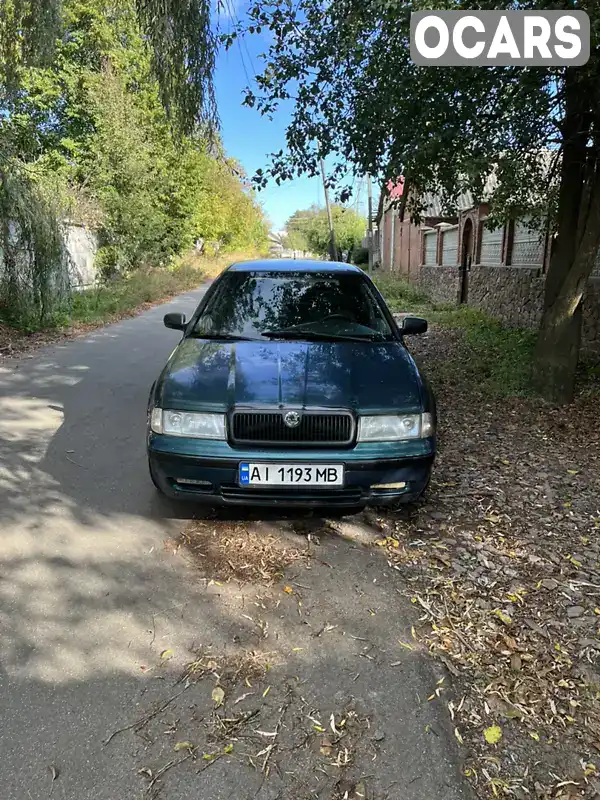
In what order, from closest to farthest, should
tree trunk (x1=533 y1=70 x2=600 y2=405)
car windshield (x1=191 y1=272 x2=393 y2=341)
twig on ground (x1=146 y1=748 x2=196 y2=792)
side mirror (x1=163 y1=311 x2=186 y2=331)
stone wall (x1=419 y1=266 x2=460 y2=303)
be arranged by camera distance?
1. twig on ground (x1=146 y1=748 x2=196 y2=792)
2. car windshield (x1=191 y1=272 x2=393 y2=341)
3. side mirror (x1=163 y1=311 x2=186 y2=331)
4. tree trunk (x1=533 y1=70 x2=600 y2=405)
5. stone wall (x1=419 y1=266 x2=460 y2=303)

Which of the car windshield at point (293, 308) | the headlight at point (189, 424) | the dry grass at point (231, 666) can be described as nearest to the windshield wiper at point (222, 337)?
the car windshield at point (293, 308)

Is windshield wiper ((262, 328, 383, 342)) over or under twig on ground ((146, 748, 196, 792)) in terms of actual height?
over

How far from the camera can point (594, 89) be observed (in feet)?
18.9

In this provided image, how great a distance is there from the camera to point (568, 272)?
6676 millimetres

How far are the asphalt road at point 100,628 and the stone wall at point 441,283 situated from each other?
15.2 meters

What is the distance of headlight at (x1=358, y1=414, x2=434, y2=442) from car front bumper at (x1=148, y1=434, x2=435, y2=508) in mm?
42

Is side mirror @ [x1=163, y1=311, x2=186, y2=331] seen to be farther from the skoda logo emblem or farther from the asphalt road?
the skoda logo emblem

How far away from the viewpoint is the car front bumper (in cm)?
345

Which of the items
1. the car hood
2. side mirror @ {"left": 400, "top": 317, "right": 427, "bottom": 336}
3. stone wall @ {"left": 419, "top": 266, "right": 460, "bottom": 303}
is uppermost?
side mirror @ {"left": 400, "top": 317, "right": 427, "bottom": 336}

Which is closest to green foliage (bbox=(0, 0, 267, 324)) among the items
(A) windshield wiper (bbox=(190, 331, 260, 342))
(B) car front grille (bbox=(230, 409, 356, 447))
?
(A) windshield wiper (bbox=(190, 331, 260, 342))

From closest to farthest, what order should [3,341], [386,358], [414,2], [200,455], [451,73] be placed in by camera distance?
[200,455]
[386,358]
[414,2]
[451,73]
[3,341]

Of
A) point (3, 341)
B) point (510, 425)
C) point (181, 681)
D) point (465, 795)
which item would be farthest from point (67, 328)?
point (465, 795)

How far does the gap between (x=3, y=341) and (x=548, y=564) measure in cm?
971

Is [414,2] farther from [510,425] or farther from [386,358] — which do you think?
[510,425]
